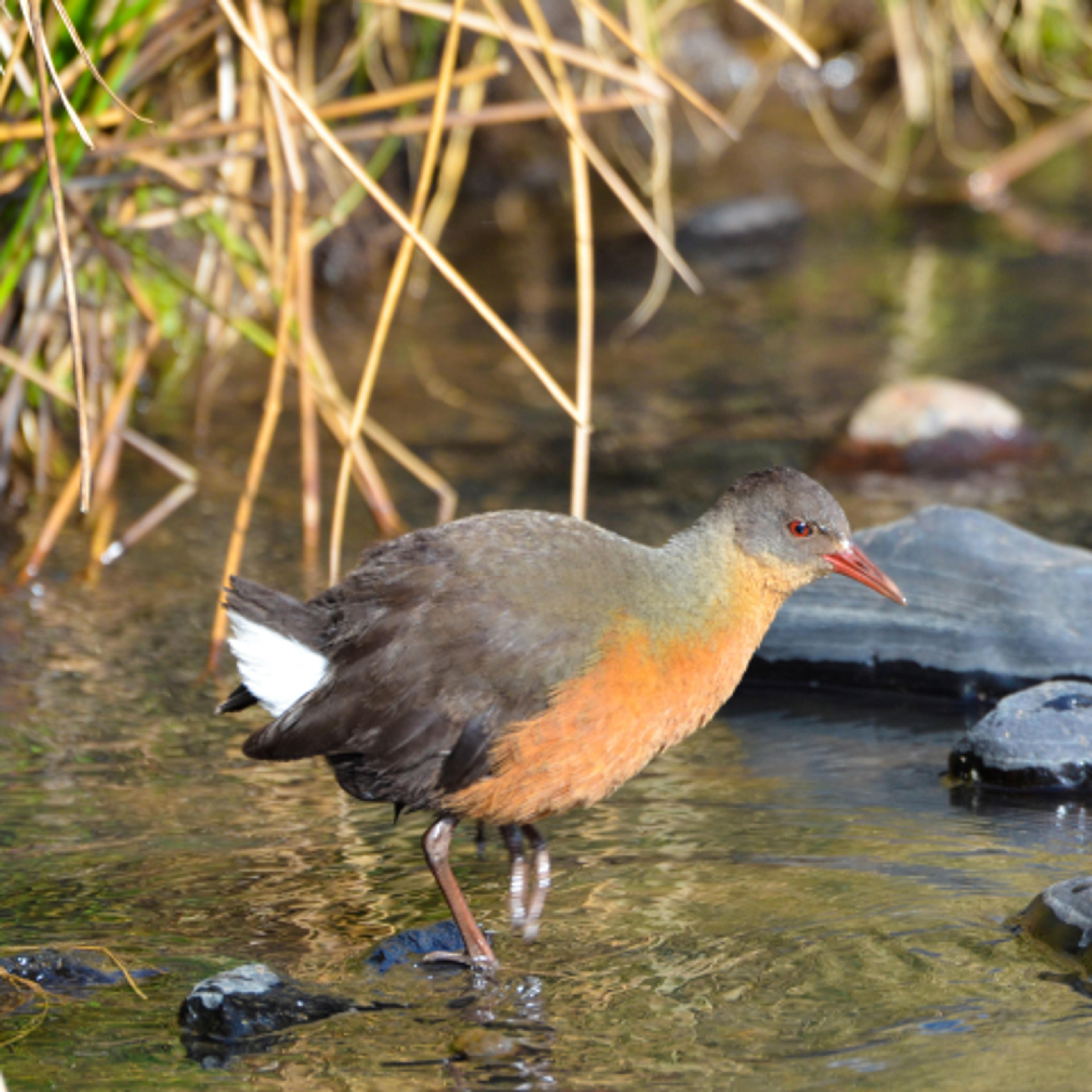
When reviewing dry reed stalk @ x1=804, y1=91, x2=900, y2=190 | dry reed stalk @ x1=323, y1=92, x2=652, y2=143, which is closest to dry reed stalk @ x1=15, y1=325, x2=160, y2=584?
dry reed stalk @ x1=323, y1=92, x2=652, y2=143

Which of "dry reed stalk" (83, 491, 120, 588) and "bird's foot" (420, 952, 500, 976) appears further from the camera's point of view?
"dry reed stalk" (83, 491, 120, 588)

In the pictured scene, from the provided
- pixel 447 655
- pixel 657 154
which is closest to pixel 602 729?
pixel 447 655

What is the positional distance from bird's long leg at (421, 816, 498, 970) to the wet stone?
28cm

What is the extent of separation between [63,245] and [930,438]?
4.41 metres

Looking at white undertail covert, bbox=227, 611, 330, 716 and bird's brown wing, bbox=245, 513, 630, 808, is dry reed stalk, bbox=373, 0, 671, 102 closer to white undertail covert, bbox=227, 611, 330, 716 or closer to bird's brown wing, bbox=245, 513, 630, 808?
bird's brown wing, bbox=245, 513, 630, 808

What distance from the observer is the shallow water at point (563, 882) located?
2822 mm

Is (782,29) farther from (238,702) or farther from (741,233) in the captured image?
(741,233)

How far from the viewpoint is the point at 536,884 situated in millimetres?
3516

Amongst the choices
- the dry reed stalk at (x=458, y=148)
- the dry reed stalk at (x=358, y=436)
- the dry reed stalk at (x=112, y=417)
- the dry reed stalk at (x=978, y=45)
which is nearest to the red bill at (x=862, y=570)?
the dry reed stalk at (x=358, y=436)

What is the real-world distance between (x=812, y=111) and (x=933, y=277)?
3.19 metres

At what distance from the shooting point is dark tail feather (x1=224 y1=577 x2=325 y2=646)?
11.3ft

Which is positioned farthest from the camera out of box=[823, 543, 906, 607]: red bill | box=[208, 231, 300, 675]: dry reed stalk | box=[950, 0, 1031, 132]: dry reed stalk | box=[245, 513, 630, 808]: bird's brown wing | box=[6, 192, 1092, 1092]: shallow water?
box=[950, 0, 1031, 132]: dry reed stalk

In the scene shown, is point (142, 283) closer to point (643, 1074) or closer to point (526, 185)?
point (643, 1074)

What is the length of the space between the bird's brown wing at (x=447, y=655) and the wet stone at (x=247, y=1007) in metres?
0.48
